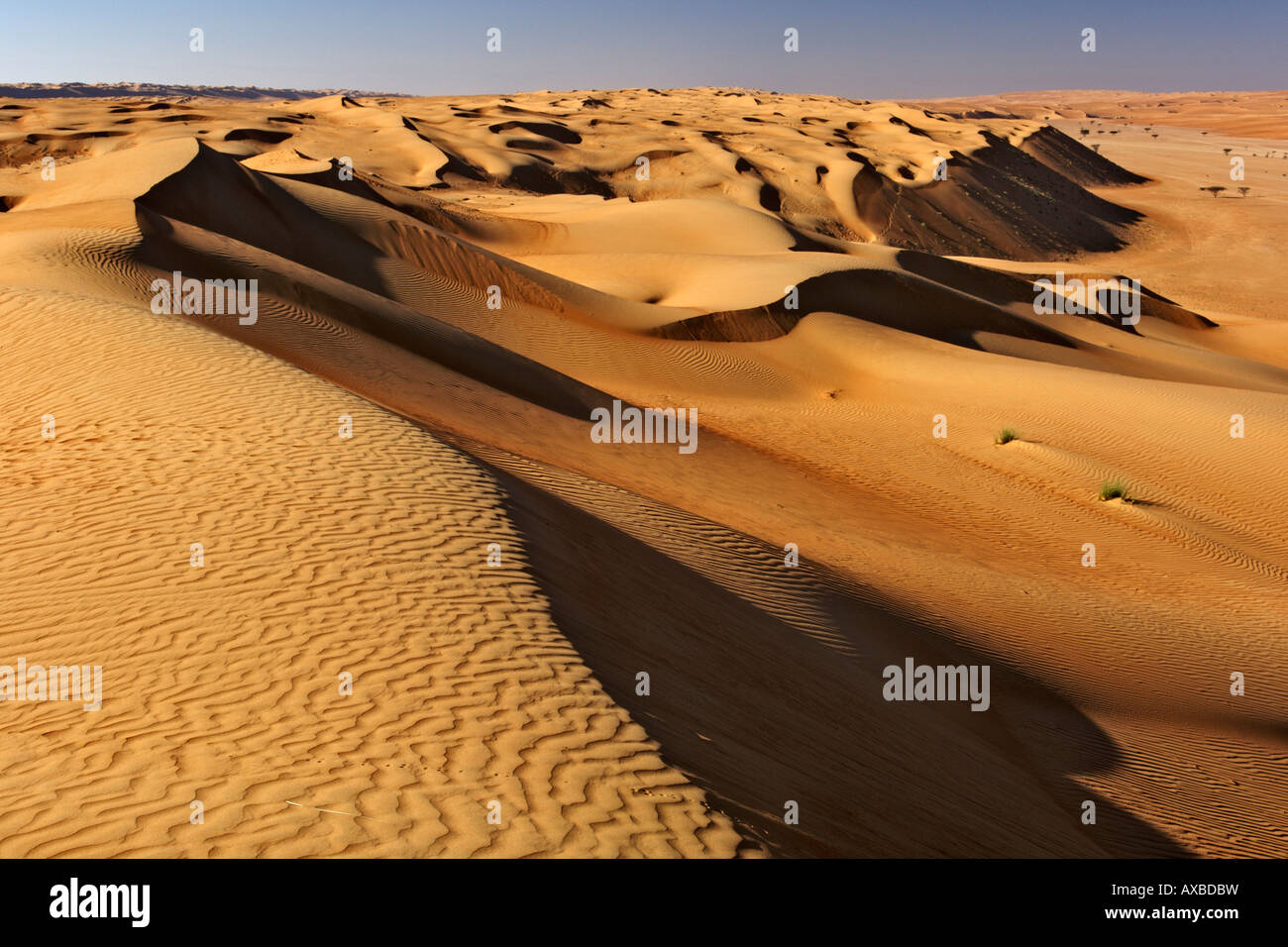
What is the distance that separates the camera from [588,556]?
673cm

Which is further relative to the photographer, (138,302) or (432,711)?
(138,302)

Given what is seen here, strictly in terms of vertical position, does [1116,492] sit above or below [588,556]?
below

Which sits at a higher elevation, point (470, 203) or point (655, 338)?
point (470, 203)

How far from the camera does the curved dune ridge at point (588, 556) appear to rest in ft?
12.4

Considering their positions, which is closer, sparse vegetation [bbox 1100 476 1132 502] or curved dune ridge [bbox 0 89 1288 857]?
curved dune ridge [bbox 0 89 1288 857]

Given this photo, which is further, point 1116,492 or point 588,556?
point 1116,492

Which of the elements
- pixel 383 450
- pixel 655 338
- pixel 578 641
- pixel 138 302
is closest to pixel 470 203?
pixel 655 338

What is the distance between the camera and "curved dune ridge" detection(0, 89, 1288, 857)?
3.79 m

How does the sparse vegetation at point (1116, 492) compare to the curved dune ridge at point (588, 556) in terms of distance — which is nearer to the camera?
the curved dune ridge at point (588, 556)
